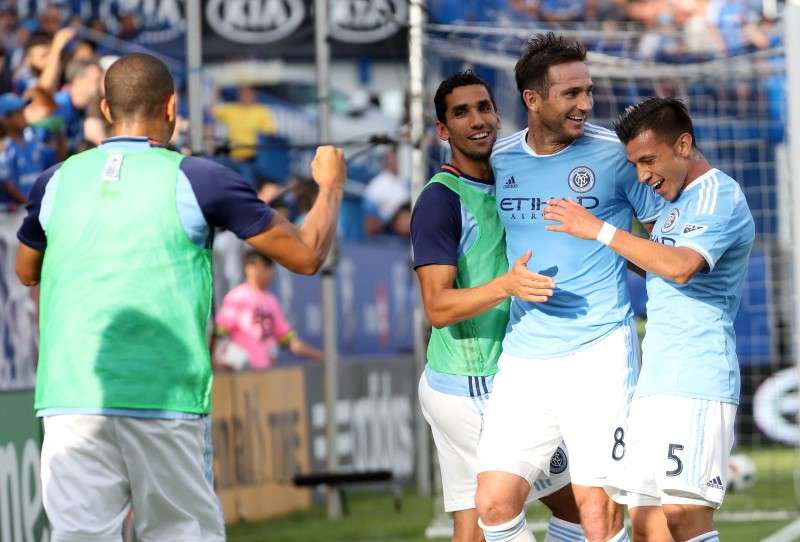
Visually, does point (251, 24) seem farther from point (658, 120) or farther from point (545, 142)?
point (658, 120)

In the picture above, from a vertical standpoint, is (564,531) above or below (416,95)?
below

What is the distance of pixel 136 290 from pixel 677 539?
233 cm

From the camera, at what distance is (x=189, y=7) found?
1120cm

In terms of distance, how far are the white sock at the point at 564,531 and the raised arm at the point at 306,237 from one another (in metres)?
2.10

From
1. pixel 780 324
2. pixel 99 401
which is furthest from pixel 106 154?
pixel 780 324

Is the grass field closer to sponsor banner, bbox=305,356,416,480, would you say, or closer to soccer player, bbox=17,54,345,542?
sponsor banner, bbox=305,356,416,480

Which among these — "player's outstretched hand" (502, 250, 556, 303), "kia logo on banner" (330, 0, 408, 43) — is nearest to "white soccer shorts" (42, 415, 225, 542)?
"player's outstretched hand" (502, 250, 556, 303)

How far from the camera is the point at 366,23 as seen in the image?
12.8m

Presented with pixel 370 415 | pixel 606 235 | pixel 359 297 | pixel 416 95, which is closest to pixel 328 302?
pixel 416 95

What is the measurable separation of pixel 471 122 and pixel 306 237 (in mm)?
1744

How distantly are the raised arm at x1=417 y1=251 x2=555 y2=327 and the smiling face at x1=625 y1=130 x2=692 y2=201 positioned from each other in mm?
555

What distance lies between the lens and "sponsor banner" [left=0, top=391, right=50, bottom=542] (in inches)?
307

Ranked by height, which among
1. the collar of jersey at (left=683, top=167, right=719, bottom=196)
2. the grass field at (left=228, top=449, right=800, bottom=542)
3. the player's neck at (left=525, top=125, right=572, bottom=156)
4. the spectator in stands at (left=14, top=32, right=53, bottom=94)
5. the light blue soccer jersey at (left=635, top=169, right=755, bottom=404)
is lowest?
the grass field at (left=228, top=449, right=800, bottom=542)

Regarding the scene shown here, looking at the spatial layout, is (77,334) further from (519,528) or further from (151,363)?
(519,528)
